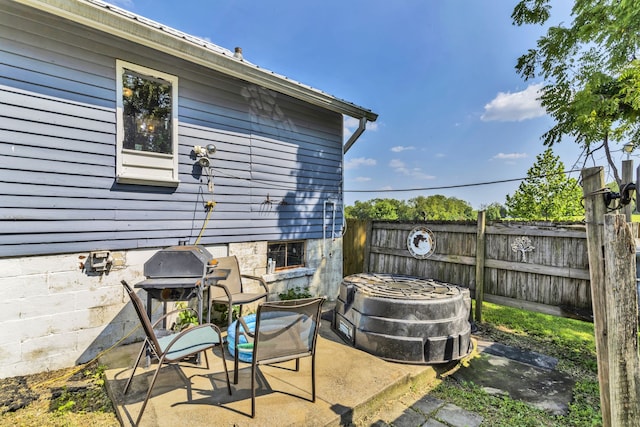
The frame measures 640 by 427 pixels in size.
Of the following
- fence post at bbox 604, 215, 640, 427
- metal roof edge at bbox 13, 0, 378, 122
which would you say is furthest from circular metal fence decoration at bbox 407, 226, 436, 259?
fence post at bbox 604, 215, 640, 427

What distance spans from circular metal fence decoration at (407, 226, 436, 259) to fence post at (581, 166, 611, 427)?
11.6ft

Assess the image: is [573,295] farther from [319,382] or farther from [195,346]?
[195,346]

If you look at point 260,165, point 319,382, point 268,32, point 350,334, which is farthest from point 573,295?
point 268,32

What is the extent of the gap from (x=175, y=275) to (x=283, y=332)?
4.88 feet

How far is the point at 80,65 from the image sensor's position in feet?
11.3

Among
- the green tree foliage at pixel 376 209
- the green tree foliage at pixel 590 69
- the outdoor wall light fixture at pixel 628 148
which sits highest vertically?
the green tree foliage at pixel 590 69

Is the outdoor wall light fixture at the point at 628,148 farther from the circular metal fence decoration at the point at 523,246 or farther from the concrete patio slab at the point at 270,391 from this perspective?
the concrete patio slab at the point at 270,391

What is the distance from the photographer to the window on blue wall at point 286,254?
5.59m

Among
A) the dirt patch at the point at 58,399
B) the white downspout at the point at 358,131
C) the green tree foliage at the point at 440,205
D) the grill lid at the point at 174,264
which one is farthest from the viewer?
the green tree foliage at the point at 440,205

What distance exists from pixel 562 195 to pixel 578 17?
7.06 m

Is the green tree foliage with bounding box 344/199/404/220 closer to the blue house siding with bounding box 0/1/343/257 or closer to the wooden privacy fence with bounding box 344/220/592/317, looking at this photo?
the wooden privacy fence with bounding box 344/220/592/317

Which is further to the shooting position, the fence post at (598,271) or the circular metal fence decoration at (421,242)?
the circular metal fence decoration at (421,242)

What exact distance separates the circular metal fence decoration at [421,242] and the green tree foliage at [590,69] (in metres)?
4.86

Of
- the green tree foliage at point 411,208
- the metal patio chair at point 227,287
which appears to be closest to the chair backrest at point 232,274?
the metal patio chair at point 227,287
